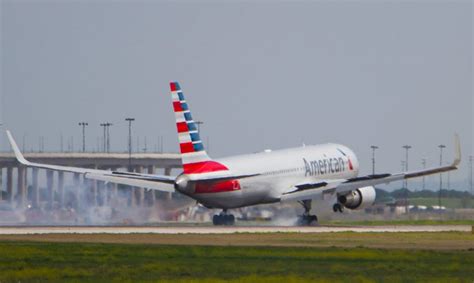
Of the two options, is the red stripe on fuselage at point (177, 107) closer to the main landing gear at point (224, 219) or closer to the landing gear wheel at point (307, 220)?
the main landing gear at point (224, 219)

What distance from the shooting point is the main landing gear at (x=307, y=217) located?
312 ft

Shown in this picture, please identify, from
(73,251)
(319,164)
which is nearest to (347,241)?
(73,251)

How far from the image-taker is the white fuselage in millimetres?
91000

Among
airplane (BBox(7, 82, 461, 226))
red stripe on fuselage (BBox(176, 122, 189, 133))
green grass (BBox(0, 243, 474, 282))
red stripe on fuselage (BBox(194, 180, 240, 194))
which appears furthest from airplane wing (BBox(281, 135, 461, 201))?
green grass (BBox(0, 243, 474, 282))

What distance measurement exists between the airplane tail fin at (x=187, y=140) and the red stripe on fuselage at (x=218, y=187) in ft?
3.40

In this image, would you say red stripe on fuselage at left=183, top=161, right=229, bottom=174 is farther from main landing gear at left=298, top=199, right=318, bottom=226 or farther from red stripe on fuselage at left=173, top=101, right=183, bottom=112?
main landing gear at left=298, top=199, right=318, bottom=226

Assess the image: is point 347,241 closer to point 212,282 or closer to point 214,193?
point 214,193

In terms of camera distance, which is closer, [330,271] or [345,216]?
[330,271]

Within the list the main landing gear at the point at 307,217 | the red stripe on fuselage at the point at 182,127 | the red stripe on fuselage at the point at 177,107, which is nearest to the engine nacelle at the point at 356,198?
the main landing gear at the point at 307,217

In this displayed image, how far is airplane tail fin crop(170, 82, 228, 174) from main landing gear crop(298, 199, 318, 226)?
10308 mm

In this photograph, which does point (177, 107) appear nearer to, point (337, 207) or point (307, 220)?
point (307, 220)

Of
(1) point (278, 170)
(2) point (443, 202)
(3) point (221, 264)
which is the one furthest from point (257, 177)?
(2) point (443, 202)

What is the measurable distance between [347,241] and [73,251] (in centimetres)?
1694

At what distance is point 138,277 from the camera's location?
46.8 meters
